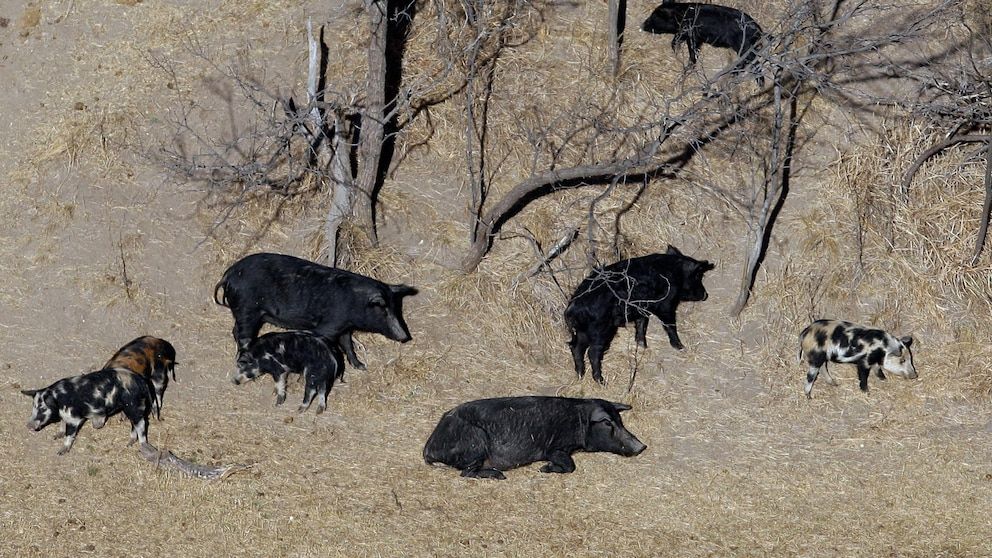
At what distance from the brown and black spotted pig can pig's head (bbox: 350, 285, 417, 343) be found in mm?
2003

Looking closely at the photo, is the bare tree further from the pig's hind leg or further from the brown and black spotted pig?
the pig's hind leg

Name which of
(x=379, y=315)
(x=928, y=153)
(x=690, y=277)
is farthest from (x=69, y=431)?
(x=928, y=153)

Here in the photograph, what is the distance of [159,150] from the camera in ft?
54.1

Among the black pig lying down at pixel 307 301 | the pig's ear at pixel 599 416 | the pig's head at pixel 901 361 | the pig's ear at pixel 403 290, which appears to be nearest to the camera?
the pig's ear at pixel 599 416

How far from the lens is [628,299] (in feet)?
47.0

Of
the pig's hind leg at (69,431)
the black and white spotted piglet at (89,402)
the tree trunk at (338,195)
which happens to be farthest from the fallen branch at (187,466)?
the tree trunk at (338,195)

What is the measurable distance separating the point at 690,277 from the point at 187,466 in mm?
6167

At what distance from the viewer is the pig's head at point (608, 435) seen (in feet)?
42.3

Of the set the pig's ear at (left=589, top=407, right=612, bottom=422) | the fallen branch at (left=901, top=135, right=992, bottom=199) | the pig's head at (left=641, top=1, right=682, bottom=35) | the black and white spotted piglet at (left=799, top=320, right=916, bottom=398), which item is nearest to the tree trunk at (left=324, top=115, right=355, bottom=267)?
the pig's ear at (left=589, top=407, right=612, bottom=422)

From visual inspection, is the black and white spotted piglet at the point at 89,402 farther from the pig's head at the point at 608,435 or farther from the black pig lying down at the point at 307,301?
the pig's head at the point at 608,435

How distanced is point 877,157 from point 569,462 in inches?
258

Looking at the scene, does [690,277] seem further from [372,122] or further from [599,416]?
[372,122]

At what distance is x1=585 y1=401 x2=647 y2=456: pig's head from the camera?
12.9 m

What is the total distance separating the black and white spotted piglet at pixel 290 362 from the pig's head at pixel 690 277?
167 inches
